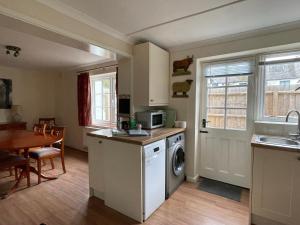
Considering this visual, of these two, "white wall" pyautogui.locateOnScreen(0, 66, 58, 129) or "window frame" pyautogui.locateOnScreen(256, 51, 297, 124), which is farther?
"white wall" pyautogui.locateOnScreen(0, 66, 58, 129)

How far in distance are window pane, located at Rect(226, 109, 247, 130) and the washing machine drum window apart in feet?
2.75

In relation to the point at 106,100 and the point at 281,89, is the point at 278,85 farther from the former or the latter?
the point at 106,100

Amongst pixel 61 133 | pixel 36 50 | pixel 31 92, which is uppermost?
pixel 36 50

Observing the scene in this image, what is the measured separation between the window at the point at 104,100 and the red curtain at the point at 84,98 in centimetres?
17

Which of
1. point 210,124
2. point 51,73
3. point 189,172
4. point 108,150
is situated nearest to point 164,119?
point 210,124

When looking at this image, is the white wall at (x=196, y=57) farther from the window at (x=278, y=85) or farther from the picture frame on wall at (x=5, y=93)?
the picture frame on wall at (x=5, y=93)

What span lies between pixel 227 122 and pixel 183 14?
1.71 m

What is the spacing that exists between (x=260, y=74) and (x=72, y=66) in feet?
13.1

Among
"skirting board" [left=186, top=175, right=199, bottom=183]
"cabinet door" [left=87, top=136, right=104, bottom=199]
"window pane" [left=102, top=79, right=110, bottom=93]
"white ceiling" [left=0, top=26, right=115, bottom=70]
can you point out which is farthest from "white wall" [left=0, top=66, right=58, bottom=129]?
"skirting board" [left=186, top=175, right=199, bottom=183]

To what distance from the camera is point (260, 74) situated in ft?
7.89

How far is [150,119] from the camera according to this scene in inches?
100

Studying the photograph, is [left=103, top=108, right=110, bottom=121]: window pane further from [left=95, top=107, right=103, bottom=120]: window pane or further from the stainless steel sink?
the stainless steel sink

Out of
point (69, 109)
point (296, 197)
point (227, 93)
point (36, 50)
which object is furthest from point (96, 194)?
point (69, 109)

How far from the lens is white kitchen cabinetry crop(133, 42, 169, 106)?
2.47 m
